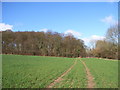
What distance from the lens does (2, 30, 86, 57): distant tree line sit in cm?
5849

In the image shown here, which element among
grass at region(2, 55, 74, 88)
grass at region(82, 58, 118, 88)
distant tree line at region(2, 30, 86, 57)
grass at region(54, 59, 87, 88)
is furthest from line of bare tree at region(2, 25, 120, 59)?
grass at region(54, 59, 87, 88)

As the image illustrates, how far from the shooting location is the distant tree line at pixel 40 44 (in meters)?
58.5

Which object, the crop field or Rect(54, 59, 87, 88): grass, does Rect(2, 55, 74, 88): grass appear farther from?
Rect(54, 59, 87, 88): grass

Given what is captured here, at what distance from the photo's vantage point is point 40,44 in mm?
62312

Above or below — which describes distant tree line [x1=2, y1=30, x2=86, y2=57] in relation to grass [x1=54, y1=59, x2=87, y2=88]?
above

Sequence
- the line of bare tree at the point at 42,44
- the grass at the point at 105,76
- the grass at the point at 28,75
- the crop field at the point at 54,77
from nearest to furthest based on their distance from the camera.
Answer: the grass at the point at 28,75 → the crop field at the point at 54,77 → the grass at the point at 105,76 → the line of bare tree at the point at 42,44

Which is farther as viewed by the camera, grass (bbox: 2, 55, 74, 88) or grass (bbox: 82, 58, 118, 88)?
grass (bbox: 82, 58, 118, 88)

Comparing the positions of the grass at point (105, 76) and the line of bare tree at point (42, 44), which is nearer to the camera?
the grass at point (105, 76)

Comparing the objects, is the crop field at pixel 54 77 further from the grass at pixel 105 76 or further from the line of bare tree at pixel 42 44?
the line of bare tree at pixel 42 44

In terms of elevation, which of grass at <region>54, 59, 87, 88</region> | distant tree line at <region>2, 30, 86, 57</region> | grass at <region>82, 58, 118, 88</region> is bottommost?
grass at <region>82, 58, 118, 88</region>

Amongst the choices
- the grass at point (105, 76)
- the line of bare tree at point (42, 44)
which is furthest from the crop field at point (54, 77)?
the line of bare tree at point (42, 44)

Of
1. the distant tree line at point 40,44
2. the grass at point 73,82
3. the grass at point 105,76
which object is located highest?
the distant tree line at point 40,44

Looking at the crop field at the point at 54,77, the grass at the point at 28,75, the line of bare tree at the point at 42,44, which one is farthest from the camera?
the line of bare tree at the point at 42,44

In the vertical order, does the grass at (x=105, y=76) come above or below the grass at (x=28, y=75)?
below
